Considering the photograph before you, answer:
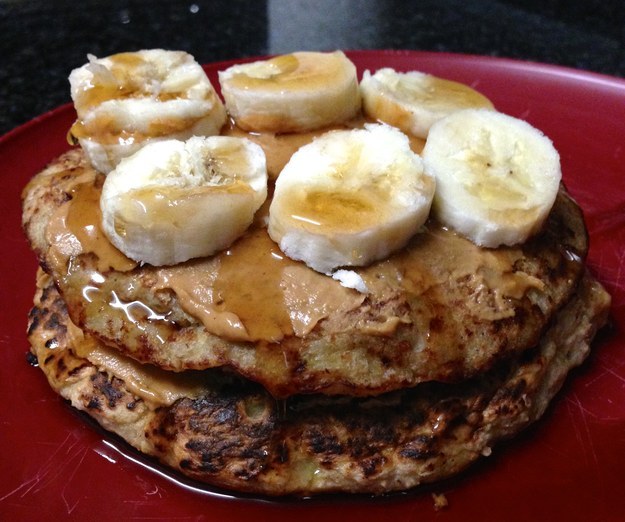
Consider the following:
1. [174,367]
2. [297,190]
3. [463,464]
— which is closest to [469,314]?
[463,464]

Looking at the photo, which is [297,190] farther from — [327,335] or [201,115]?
[201,115]

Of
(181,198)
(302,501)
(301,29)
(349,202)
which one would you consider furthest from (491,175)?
(301,29)

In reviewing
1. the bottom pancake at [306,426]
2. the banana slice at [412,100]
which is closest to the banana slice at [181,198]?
the bottom pancake at [306,426]

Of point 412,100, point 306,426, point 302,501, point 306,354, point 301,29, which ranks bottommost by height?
point 301,29

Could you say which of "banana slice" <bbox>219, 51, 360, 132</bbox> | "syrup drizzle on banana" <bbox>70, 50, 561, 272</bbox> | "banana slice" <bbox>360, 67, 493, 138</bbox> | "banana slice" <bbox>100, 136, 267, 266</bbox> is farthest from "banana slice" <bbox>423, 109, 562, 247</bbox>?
"banana slice" <bbox>100, 136, 267, 266</bbox>

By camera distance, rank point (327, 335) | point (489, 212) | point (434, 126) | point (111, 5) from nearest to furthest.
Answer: point (327, 335), point (489, 212), point (434, 126), point (111, 5)

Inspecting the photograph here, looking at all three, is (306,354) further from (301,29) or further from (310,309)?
(301,29)

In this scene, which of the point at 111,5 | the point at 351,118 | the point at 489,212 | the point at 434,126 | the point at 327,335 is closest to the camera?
the point at 327,335
